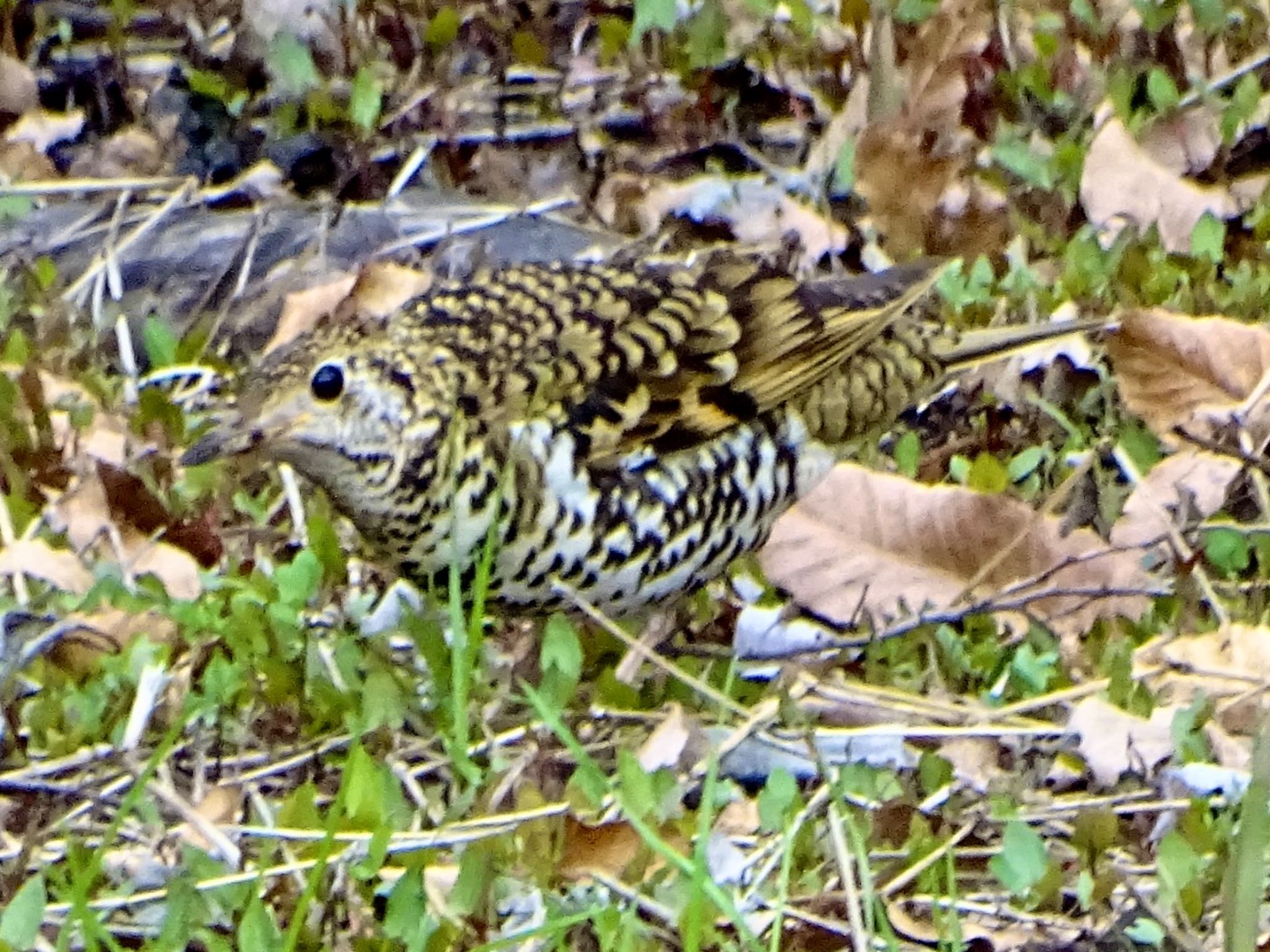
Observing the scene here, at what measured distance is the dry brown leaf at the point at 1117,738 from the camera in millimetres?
3443

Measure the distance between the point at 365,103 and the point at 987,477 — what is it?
243cm

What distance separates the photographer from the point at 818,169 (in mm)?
5828

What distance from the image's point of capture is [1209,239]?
5.22m

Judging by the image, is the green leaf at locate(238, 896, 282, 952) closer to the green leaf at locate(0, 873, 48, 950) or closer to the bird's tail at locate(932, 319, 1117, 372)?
the green leaf at locate(0, 873, 48, 950)

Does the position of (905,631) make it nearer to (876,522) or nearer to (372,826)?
(876,522)

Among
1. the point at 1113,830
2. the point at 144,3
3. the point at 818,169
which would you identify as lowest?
the point at 1113,830

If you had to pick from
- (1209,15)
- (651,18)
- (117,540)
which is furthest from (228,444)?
(1209,15)

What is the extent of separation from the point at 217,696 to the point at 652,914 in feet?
3.09

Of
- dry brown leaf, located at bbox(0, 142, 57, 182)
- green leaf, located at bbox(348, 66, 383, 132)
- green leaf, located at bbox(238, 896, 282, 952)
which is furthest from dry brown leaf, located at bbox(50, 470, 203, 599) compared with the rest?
green leaf, located at bbox(348, 66, 383, 132)

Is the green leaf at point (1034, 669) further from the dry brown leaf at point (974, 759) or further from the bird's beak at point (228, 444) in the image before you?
the bird's beak at point (228, 444)

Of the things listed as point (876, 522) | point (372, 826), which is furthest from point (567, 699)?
A: point (876, 522)

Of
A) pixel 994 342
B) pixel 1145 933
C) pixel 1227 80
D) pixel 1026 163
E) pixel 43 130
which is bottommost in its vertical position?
pixel 1145 933

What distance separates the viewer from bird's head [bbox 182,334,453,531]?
3.28 meters

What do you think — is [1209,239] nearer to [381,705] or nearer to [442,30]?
[442,30]
